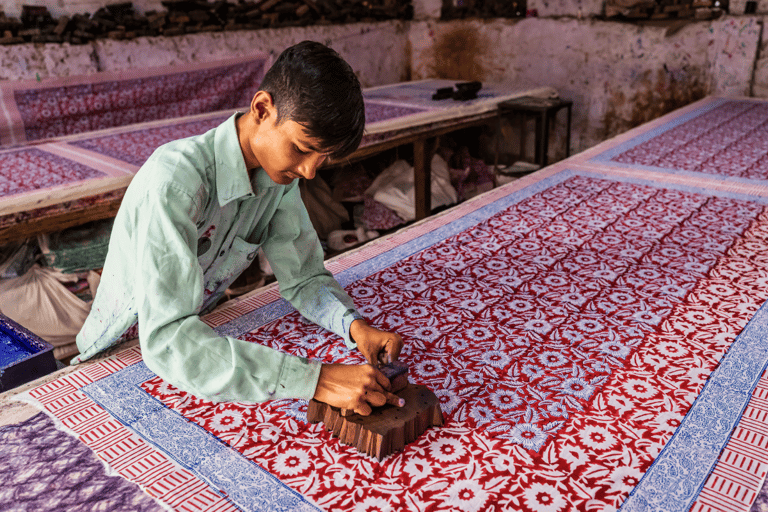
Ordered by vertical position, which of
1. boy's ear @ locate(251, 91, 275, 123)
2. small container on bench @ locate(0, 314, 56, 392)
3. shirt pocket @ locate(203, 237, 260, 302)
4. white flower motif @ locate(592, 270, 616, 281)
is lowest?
small container on bench @ locate(0, 314, 56, 392)

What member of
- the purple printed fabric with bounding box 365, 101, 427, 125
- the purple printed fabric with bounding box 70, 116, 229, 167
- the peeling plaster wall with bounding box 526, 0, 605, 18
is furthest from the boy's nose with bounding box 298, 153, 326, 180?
the peeling plaster wall with bounding box 526, 0, 605, 18

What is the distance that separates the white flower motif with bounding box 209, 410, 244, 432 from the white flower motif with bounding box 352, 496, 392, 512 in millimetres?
347

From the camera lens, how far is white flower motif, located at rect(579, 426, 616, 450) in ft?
3.74

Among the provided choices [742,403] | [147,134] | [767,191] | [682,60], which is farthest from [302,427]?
[682,60]

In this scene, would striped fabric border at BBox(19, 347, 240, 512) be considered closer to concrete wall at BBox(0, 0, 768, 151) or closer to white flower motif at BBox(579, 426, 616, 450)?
white flower motif at BBox(579, 426, 616, 450)

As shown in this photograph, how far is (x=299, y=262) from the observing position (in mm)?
1558

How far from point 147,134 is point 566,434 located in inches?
162

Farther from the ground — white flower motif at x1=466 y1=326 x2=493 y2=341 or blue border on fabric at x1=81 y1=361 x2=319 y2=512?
white flower motif at x1=466 y1=326 x2=493 y2=341

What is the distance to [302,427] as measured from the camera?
47.6 inches

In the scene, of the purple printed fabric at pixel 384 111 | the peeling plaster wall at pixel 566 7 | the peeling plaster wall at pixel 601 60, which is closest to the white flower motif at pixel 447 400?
the purple printed fabric at pixel 384 111

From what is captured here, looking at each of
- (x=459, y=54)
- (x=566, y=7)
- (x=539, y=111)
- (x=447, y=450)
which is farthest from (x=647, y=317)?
(x=459, y=54)

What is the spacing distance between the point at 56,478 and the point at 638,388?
122 centimetres

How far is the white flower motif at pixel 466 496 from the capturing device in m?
1.00

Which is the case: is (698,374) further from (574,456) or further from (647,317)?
(574,456)
